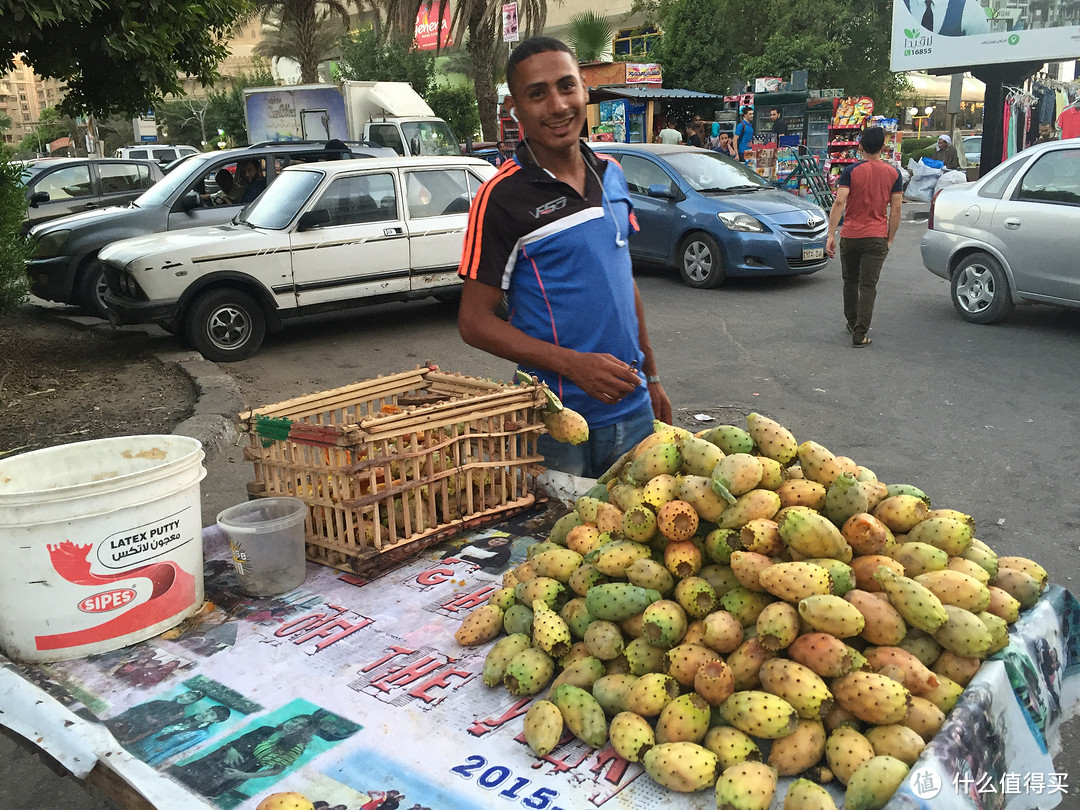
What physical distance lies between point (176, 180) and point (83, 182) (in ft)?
14.9

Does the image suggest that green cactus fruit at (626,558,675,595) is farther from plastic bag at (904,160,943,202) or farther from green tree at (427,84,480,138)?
green tree at (427,84,480,138)

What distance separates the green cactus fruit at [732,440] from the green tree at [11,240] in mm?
8577

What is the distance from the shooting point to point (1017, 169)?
876 centimetres

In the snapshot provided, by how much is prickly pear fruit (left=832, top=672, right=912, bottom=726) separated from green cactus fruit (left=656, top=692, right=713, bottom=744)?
0.27 m

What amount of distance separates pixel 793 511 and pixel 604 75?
27.4m

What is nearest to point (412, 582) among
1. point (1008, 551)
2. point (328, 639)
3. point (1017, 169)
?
point (328, 639)

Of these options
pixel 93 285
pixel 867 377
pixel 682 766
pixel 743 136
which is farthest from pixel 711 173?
pixel 682 766

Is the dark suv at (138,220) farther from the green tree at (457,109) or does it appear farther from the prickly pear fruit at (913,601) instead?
the green tree at (457,109)

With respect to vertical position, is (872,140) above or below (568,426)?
above

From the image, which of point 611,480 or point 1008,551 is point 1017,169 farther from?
point 611,480

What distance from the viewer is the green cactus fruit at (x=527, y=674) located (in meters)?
1.80

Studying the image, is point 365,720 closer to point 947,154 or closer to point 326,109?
point 326,109

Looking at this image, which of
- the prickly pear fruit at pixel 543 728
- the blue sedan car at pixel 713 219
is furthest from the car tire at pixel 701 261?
the prickly pear fruit at pixel 543 728

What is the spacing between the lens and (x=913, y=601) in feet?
5.70
